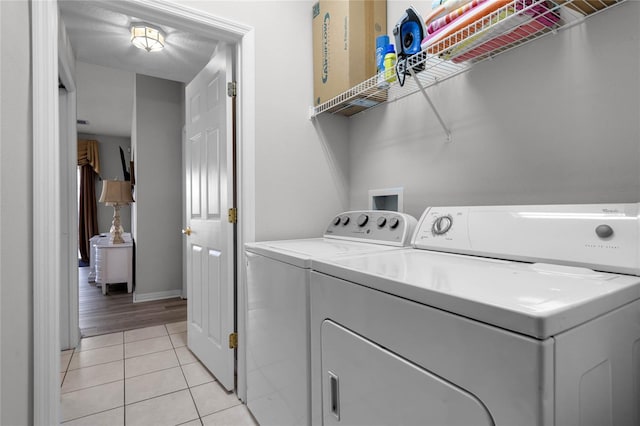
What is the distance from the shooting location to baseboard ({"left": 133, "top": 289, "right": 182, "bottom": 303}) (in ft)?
11.9

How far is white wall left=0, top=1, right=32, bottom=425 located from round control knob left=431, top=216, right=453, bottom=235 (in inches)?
55.7

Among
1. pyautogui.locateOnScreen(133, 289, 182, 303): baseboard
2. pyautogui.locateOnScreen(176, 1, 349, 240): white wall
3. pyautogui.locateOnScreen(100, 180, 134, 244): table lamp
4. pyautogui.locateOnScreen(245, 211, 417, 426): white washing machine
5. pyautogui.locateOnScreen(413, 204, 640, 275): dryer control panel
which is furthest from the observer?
pyautogui.locateOnScreen(100, 180, 134, 244): table lamp

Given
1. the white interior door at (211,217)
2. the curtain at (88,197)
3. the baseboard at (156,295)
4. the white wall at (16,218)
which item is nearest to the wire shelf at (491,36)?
the white interior door at (211,217)

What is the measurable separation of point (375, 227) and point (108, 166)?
7186 millimetres

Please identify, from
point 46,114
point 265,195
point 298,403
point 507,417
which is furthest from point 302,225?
point 507,417

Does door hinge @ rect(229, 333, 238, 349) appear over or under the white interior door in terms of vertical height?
under

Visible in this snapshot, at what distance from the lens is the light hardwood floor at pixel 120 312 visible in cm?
288

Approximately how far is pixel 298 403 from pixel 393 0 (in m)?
1.95

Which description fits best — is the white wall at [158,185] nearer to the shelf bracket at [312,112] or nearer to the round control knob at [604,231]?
the shelf bracket at [312,112]

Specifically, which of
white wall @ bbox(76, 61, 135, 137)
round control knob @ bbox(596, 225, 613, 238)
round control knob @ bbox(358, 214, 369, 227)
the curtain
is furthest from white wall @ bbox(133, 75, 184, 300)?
round control knob @ bbox(596, 225, 613, 238)

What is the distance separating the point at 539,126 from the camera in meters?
1.15

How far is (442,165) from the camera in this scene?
58.4 inches

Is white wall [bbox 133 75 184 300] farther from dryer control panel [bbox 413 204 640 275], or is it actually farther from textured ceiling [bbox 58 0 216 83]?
dryer control panel [bbox 413 204 640 275]

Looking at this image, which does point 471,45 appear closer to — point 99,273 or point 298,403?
point 298,403
